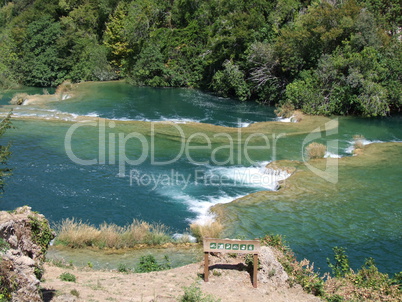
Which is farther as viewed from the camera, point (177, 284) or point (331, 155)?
point (331, 155)

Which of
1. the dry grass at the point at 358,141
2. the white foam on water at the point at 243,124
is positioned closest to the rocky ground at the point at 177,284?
the dry grass at the point at 358,141

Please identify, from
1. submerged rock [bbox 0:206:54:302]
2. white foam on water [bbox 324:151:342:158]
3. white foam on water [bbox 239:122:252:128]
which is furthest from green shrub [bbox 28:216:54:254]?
white foam on water [bbox 239:122:252:128]

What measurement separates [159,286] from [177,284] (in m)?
0.45

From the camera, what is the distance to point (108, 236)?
14578mm

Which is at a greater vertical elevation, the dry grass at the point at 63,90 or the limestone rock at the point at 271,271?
the dry grass at the point at 63,90

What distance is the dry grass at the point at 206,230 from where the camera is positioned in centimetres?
1511

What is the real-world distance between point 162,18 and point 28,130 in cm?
2700

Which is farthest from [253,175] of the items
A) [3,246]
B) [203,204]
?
[3,246]

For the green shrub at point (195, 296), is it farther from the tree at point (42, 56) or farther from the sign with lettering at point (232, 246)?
the tree at point (42, 56)

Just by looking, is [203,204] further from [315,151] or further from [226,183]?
[315,151]

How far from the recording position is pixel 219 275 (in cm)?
1143

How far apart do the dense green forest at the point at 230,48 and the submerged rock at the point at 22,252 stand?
26.6 m

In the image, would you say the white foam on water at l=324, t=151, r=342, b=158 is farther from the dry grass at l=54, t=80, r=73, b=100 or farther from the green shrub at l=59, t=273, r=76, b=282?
the dry grass at l=54, t=80, r=73, b=100

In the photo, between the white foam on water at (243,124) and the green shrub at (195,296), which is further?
the white foam on water at (243,124)
